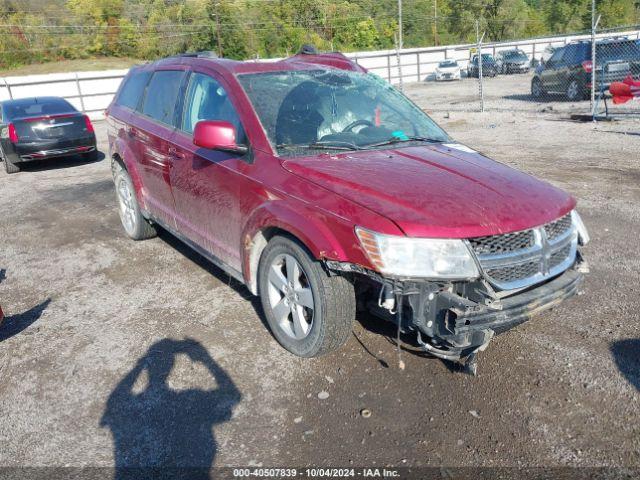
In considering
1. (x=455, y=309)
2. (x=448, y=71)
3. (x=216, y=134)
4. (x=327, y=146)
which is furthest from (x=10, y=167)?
(x=448, y=71)

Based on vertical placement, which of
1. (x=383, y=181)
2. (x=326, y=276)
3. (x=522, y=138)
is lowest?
(x=522, y=138)

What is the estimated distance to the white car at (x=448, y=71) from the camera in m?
35.0

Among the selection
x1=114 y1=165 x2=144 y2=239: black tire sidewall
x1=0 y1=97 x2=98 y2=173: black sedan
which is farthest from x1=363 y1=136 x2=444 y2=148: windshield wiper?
x1=0 y1=97 x2=98 y2=173: black sedan

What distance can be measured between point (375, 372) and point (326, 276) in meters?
0.72

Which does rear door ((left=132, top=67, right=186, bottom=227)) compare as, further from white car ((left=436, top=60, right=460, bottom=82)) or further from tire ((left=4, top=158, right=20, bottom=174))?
white car ((left=436, top=60, right=460, bottom=82))

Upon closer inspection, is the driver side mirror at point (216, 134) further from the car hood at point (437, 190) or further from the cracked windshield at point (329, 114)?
the car hood at point (437, 190)

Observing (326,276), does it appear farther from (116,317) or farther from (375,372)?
(116,317)

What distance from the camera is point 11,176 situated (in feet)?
37.3

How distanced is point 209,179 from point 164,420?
178 centimetres

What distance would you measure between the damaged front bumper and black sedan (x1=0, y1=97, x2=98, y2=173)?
990cm

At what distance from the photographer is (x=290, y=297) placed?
3.63 metres

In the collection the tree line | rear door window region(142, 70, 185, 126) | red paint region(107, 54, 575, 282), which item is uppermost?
the tree line

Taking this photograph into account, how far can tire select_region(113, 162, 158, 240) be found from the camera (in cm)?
600

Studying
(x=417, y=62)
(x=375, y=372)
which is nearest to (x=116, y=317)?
(x=375, y=372)
